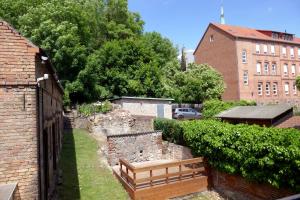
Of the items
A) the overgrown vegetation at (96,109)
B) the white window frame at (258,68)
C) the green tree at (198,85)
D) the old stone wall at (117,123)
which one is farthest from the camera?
the white window frame at (258,68)

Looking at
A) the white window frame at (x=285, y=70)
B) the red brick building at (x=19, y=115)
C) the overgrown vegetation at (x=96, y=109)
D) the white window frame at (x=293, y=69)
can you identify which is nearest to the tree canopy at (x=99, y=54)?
the overgrown vegetation at (x=96, y=109)

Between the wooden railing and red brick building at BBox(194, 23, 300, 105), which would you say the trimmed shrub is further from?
red brick building at BBox(194, 23, 300, 105)

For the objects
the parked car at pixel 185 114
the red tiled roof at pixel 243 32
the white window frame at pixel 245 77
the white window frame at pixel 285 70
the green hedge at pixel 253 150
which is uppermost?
the red tiled roof at pixel 243 32

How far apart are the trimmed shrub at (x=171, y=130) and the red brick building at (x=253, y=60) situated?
79.4ft

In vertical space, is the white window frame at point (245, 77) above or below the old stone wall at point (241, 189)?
above

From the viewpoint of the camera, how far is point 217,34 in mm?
43938

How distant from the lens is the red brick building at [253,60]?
41688 millimetres

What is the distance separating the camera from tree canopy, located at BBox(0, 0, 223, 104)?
27984 millimetres

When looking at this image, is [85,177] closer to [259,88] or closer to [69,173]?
[69,173]

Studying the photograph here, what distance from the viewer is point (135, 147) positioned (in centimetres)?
1833

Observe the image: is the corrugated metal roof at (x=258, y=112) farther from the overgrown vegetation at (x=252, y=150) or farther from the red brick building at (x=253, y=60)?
the red brick building at (x=253, y=60)

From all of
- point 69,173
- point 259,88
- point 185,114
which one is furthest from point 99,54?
point 259,88

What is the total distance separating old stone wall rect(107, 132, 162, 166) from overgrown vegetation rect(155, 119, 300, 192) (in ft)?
13.1

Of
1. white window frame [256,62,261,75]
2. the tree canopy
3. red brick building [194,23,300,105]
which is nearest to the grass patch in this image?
the tree canopy
